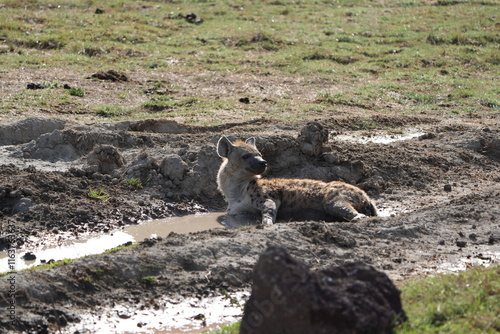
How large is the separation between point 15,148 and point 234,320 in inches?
202

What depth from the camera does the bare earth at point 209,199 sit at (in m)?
5.84

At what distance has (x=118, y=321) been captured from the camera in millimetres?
5398

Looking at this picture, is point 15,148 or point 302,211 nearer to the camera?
point 302,211

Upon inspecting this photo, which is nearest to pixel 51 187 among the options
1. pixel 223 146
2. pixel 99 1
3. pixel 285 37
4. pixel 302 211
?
pixel 223 146

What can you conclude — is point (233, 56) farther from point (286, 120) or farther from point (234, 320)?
point (234, 320)

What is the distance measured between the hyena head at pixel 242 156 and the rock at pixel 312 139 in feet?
3.65

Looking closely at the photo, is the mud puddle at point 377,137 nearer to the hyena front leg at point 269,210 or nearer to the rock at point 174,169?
the rock at point 174,169

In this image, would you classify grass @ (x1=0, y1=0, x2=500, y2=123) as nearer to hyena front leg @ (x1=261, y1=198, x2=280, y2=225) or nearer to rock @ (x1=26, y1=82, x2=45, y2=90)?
rock @ (x1=26, y1=82, x2=45, y2=90)

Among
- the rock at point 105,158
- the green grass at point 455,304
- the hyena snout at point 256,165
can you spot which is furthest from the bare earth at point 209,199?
the green grass at point 455,304

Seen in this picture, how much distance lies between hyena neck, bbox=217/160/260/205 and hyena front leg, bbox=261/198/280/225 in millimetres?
545

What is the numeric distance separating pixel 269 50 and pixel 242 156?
1040 cm

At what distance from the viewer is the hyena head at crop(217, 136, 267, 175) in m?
8.41

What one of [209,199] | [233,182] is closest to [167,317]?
[233,182]

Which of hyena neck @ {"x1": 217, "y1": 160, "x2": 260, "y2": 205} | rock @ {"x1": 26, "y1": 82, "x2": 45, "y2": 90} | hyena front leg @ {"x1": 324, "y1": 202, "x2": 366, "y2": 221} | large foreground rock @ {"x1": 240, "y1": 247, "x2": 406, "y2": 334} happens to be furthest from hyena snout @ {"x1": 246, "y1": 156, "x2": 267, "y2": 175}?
rock @ {"x1": 26, "y1": 82, "x2": 45, "y2": 90}
